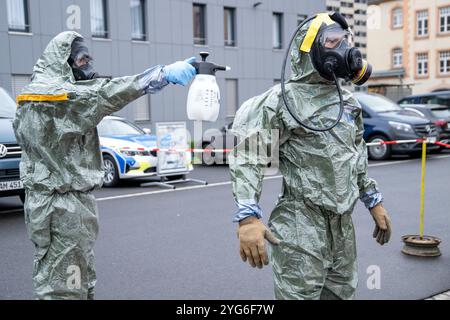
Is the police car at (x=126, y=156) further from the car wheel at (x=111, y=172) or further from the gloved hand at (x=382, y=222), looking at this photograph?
the gloved hand at (x=382, y=222)

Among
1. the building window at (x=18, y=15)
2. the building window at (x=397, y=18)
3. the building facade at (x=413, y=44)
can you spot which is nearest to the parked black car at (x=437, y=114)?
the building window at (x=18, y=15)

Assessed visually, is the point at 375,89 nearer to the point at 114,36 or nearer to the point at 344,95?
the point at 114,36

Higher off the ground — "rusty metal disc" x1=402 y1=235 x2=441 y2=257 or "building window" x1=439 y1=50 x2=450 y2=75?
"building window" x1=439 y1=50 x2=450 y2=75

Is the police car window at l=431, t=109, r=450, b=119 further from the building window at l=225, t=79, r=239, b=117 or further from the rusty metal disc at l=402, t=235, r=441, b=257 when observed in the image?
the rusty metal disc at l=402, t=235, r=441, b=257

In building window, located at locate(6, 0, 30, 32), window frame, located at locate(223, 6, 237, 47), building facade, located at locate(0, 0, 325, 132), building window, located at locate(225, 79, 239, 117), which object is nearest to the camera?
building window, located at locate(6, 0, 30, 32)

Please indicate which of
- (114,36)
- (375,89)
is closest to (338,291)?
(114,36)

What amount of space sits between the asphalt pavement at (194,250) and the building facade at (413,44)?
3800 centimetres

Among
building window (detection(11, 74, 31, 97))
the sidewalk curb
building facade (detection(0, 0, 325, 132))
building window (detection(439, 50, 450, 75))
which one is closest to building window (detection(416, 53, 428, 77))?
building window (detection(439, 50, 450, 75))

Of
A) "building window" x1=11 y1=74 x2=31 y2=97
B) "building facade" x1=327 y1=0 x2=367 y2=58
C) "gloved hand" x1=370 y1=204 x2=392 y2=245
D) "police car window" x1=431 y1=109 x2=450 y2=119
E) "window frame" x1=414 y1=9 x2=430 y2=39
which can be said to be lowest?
"gloved hand" x1=370 y1=204 x2=392 y2=245

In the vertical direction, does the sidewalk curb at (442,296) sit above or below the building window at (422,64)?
below

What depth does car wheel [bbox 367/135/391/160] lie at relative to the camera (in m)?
14.1

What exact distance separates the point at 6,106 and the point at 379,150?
32.2 ft

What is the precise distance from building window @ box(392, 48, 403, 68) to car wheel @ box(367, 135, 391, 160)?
38.7 meters

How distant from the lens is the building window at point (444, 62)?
4578 centimetres
